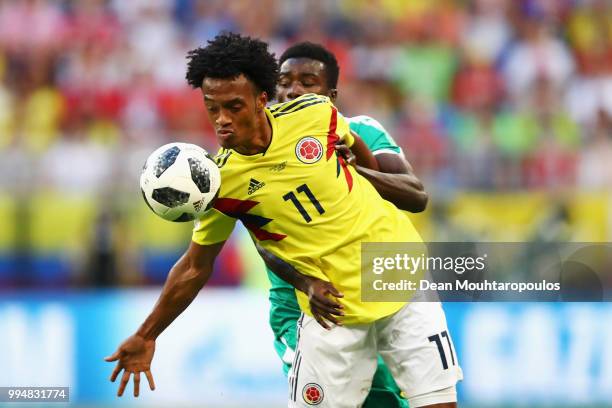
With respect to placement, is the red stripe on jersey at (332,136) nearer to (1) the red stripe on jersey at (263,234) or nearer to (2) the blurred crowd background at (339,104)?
(1) the red stripe on jersey at (263,234)

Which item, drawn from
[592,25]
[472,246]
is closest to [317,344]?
[472,246]

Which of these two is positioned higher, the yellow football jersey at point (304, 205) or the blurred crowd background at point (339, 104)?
the blurred crowd background at point (339, 104)

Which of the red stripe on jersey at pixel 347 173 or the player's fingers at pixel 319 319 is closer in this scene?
the player's fingers at pixel 319 319

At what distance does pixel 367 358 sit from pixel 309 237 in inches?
25.3

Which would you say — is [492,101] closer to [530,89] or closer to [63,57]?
[530,89]

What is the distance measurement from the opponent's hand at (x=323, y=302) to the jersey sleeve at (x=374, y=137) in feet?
3.13

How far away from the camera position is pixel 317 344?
4809mm

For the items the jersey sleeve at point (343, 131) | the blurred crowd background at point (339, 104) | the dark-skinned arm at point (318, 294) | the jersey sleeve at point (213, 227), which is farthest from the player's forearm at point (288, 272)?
the blurred crowd background at point (339, 104)

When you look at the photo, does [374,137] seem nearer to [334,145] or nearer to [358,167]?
[358,167]

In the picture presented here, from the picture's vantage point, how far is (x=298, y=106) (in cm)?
491

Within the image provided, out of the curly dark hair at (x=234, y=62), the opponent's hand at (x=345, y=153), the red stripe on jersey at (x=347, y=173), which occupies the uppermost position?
the curly dark hair at (x=234, y=62)

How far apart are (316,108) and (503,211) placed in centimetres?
521

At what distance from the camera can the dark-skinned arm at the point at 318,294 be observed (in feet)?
15.4

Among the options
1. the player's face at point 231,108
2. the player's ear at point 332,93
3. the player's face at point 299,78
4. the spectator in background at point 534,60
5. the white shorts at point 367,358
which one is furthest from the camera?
the spectator in background at point 534,60
